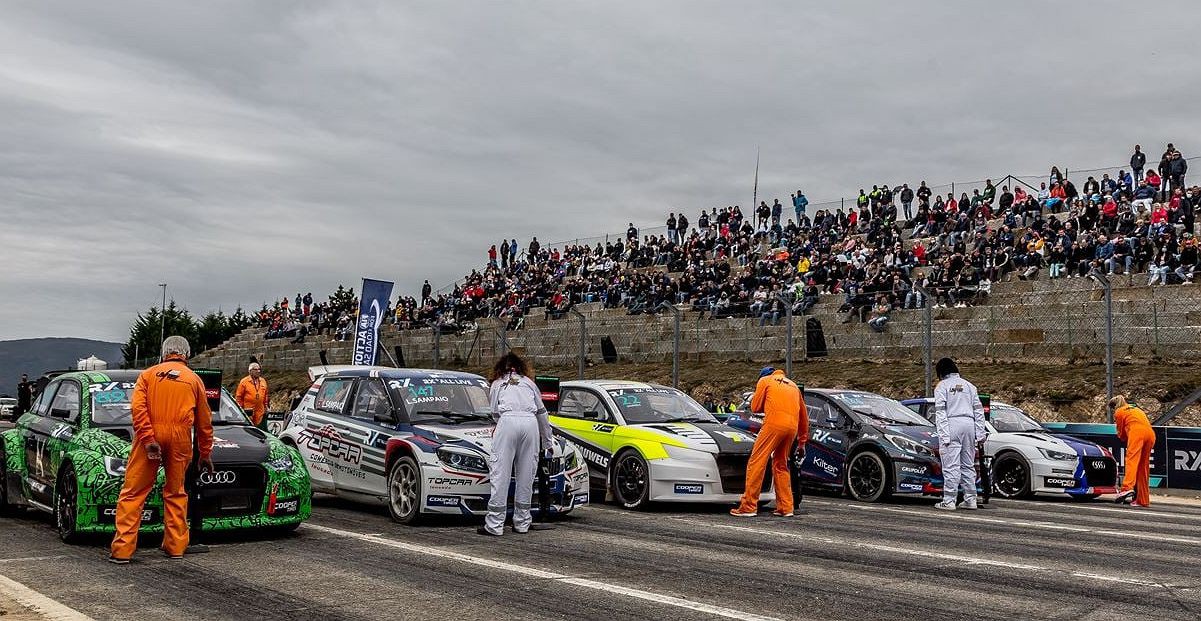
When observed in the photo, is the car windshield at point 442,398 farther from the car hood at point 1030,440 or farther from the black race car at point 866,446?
the car hood at point 1030,440

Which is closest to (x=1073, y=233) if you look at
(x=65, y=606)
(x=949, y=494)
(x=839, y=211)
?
(x=839, y=211)

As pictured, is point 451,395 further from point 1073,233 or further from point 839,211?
point 839,211

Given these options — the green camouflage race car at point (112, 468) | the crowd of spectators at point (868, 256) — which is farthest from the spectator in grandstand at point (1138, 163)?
the green camouflage race car at point (112, 468)

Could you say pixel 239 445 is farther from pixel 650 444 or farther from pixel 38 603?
pixel 650 444

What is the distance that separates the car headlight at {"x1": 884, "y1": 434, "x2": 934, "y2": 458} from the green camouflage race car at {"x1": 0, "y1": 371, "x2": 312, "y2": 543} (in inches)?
308

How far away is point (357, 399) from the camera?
12.4 metres

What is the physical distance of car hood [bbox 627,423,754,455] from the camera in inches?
505

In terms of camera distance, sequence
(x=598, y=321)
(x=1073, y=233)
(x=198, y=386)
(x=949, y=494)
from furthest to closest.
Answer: (x=598, y=321) → (x=1073, y=233) → (x=949, y=494) → (x=198, y=386)

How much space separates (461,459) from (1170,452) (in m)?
12.7

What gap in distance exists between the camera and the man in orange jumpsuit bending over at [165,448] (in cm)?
840

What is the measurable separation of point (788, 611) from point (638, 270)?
34.0 meters

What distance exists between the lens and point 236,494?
9.39 meters

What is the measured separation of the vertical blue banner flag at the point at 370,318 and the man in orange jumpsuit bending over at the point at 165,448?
1588 cm

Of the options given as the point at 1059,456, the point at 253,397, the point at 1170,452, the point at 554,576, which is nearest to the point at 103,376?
the point at 554,576
